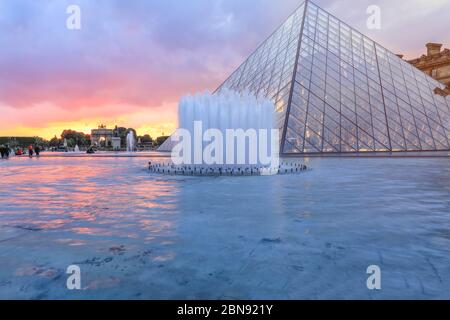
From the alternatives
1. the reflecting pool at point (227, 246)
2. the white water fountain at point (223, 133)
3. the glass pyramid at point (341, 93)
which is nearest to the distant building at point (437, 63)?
the glass pyramid at point (341, 93)

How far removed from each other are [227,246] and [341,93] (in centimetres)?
2974

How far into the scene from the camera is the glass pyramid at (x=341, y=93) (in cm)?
2772

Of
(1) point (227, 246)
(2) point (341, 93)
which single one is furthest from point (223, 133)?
(2) point (341, 93)

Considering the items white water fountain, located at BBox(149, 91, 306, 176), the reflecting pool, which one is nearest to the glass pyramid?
white water fountain, located at BBox(149, 91, 306, 176)

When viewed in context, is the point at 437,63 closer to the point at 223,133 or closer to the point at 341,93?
the point at 341,93

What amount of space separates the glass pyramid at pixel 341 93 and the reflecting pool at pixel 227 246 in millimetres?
19384

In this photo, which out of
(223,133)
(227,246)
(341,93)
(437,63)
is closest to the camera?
(227,246)

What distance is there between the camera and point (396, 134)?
2978 cm

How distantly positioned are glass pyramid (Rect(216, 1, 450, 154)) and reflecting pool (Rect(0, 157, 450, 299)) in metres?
19.4

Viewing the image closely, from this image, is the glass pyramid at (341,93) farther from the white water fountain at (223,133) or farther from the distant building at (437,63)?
the distant building at (437,63)

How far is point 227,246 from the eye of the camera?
14.4 ft

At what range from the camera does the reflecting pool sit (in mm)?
3180
